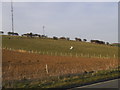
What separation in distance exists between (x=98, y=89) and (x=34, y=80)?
4477mm

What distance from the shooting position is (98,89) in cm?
1296

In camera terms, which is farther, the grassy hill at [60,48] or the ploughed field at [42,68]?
the grassy hill at [60,48]

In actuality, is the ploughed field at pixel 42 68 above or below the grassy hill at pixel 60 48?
below

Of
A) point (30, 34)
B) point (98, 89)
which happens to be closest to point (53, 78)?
point (98, 89)

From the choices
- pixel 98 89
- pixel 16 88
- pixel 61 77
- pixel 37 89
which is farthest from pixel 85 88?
pixel 61 77

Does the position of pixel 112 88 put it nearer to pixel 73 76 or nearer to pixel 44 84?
pixel 44 84

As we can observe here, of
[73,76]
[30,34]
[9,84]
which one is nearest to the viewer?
[9,84]

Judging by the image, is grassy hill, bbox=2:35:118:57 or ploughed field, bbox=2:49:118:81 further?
grassy hill, bbox=2:35:118:57

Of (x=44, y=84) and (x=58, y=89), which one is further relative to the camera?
(x=44, y=84)

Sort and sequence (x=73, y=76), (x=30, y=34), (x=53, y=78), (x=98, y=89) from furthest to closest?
(x=30, y=34)
(x=73, y=76)
(x=53, y=78)
(x=98, y=89)

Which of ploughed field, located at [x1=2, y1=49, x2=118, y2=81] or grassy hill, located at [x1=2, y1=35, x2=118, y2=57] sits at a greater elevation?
grassy hill, located at [x1=2, y1=35, x2=118, y2=57]

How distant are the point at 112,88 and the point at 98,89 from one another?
81 cm

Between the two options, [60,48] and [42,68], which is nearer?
[42,68]

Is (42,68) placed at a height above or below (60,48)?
below
